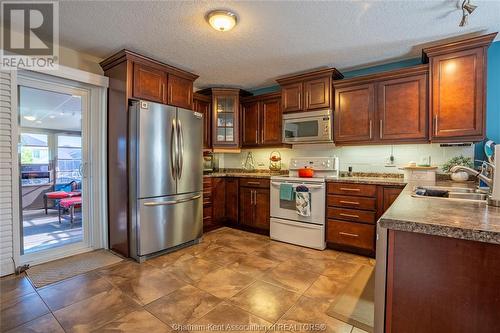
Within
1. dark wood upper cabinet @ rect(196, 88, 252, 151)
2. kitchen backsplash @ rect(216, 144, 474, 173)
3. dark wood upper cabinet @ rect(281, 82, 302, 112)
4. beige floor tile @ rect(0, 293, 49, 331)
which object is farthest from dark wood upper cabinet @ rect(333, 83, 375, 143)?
beige floor tile @ rect(0, 293, 49, 331)

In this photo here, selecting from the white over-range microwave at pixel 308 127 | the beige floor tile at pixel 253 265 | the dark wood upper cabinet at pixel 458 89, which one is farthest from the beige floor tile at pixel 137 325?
the dark wood upper cabinet at pixel 458 89

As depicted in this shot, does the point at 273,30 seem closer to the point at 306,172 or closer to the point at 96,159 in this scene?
the point at 306,172

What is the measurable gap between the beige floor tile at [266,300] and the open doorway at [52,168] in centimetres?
224

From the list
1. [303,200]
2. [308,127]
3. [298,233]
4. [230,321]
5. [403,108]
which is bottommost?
[230,321]

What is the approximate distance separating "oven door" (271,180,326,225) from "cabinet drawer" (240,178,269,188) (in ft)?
0.68

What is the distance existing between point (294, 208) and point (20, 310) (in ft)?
9.23

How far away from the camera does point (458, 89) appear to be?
263 cm

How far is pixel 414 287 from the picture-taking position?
0.97 meters

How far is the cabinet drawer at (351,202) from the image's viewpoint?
115 inches

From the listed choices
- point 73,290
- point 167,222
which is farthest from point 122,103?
point 73,290

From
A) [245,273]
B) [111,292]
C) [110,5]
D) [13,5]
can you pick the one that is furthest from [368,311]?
[13,5]

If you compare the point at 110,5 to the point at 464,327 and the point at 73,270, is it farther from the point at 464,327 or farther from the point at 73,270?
the point at 464,327

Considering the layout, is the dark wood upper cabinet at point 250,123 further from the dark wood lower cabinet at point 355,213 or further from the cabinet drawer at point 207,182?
the dark wood lower cabinet at point 355,213

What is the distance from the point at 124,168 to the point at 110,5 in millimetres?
1615
